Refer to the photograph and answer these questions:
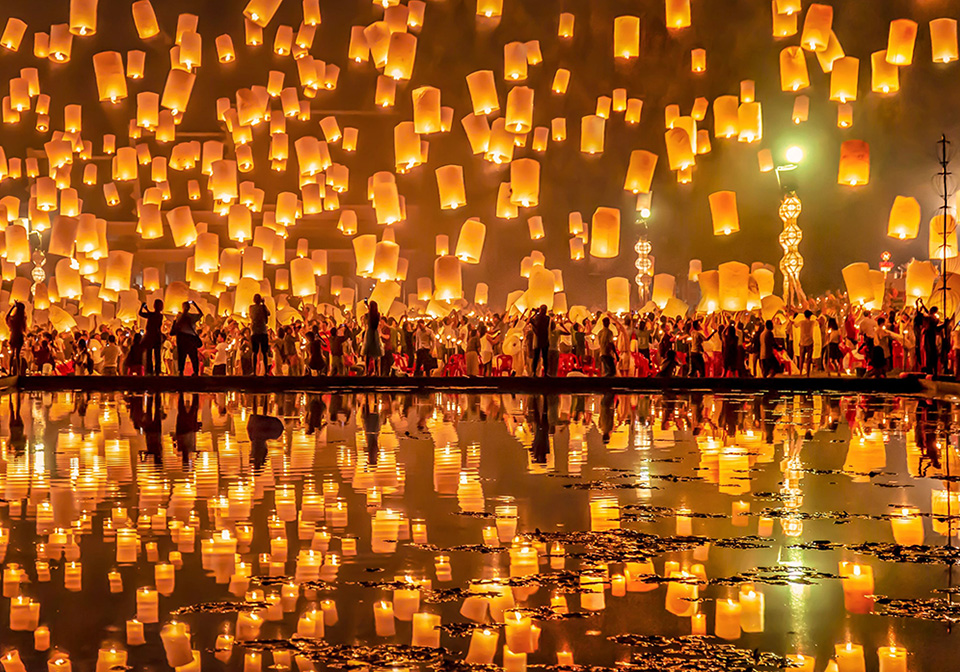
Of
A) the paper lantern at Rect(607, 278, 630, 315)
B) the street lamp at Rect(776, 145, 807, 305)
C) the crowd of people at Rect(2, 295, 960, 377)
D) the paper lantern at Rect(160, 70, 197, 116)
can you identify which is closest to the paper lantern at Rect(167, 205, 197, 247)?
the paper lantern at Rect(160, 70, 197, 116)

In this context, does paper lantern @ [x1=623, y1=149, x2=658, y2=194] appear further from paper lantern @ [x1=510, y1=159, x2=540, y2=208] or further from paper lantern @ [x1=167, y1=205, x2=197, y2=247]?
paper lantern @ [x1=167, y1=205, x2=197, y2=247]

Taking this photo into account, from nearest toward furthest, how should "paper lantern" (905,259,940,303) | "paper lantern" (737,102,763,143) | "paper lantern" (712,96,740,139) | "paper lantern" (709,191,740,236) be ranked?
"paper lantern" (905,259,940,303), "paper lantern" (709,191,740,236), "paper lantern" (712,96,740,139), "paper lantern" (737,102,763,143)

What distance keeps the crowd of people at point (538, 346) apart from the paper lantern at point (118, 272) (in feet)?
7.56

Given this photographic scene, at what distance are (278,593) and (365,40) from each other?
107 ft

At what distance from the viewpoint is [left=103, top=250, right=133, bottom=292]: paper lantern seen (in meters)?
27.9

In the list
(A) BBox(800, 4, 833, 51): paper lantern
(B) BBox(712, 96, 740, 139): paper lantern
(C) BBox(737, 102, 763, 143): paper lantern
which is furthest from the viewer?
(C) BBox(737, 102, 763, 143): paper lantern

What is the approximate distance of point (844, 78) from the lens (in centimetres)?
2516

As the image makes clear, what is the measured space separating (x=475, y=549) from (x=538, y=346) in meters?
14.9

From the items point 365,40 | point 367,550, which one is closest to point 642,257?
point 365,40

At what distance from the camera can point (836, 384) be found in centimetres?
2053

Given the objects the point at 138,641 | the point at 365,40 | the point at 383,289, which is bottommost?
the point at 138,641

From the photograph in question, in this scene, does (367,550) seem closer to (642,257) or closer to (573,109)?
(573,109)

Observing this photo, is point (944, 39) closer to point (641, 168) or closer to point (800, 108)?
point (800, 108)

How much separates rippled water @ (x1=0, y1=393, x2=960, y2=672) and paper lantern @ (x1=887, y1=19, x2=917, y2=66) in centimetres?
1538
